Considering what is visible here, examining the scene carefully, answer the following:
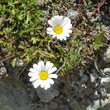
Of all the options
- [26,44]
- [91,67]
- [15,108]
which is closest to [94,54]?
[91,67]

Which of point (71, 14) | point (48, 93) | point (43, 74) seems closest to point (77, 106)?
point (48, 93)

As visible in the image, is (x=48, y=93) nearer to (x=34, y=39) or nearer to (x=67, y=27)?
(x=34, y=39)

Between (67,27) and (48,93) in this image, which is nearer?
(67,27)

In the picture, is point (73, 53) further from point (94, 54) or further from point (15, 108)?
point (15, 108)

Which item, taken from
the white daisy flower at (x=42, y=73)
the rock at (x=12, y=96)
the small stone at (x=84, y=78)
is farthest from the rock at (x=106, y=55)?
the rock at (x=12, y=96)

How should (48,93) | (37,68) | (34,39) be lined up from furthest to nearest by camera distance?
(48,93) < (34,39) < (37,68)

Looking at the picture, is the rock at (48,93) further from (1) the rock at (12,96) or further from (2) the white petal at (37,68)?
(2) the white petal at (37,68)
